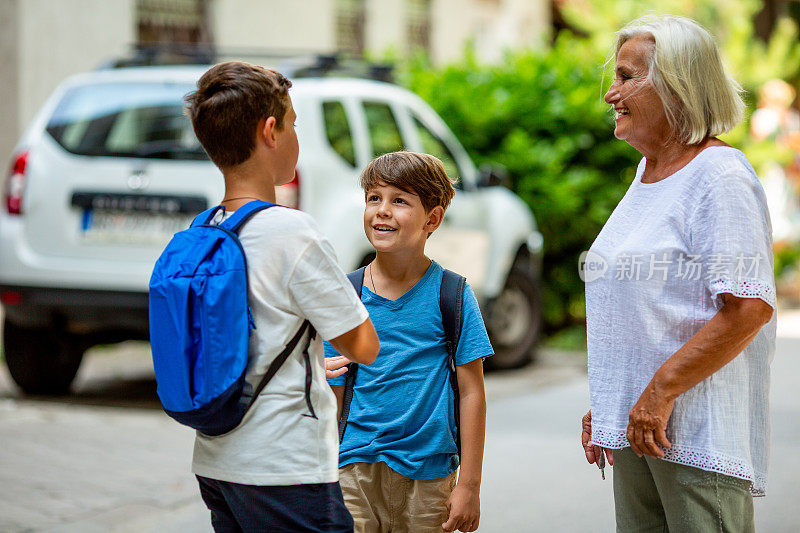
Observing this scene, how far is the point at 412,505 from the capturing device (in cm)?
275

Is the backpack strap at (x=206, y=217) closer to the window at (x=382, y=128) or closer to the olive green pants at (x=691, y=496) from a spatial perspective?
the olive green pants at (x=691, y=496)

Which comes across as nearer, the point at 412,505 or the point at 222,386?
the point at 222,386

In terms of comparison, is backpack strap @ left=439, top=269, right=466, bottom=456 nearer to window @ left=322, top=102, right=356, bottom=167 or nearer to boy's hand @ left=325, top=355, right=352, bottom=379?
boy's hand @ left=325, top=355, right=352, bottom=379

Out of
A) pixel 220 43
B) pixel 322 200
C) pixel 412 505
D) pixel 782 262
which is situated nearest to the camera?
pixel 412 505

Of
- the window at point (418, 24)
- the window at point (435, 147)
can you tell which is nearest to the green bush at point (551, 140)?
the window at point (435, 147)

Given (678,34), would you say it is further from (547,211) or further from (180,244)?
(547,211)

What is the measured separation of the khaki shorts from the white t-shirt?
52 centimetres

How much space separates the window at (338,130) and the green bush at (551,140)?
303 cm

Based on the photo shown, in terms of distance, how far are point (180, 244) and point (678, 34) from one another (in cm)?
122

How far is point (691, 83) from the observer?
2520 millimetres

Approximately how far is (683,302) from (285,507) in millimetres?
984

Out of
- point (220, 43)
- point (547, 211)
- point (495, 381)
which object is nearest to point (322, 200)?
point (495, 381)

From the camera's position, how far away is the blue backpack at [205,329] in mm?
2160

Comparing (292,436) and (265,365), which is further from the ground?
(265,365)
